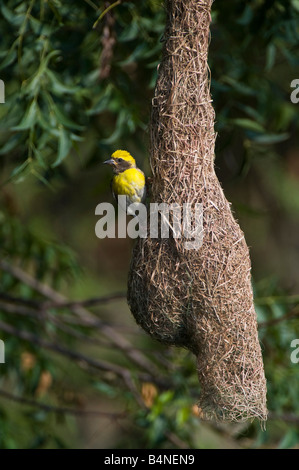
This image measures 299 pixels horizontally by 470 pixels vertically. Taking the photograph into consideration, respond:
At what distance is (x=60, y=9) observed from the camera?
3.83 meters

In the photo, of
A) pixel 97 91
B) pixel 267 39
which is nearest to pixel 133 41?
pixel 97 91

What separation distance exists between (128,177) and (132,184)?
50mm

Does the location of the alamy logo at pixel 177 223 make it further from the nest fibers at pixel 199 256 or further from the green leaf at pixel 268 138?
the green leaf at pixel 268 138

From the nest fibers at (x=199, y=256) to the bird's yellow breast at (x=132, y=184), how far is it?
0.35 metres

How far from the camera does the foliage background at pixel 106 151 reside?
144 inches

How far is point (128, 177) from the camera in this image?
3439mm

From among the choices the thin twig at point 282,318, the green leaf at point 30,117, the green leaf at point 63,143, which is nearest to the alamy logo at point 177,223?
the green leaf at point 63,143

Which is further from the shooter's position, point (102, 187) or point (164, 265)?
point (102, 187)

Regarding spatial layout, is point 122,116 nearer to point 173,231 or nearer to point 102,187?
point 102,187

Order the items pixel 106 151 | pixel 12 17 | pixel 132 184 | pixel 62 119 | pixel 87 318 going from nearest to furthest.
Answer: pixel 132 184 → pixel 62 119 → pixel 12 17 → pixel 106 151 → pixel 87 318

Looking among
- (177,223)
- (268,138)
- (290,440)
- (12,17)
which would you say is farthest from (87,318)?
(177,223)

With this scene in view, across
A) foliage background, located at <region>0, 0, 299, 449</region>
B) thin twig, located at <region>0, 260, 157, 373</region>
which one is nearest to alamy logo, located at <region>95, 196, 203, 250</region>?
foliage background, located at <region>0, 0, 299, 449</region>

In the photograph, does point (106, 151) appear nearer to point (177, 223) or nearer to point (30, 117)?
point (30, 117)

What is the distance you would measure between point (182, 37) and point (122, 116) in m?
1.10
